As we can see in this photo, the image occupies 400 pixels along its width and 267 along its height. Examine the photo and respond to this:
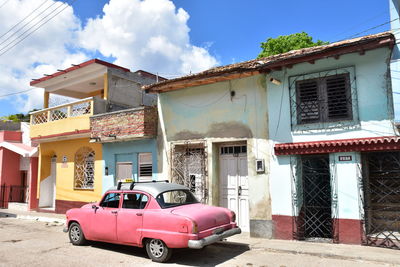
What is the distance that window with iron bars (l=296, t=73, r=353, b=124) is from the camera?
8406 mm

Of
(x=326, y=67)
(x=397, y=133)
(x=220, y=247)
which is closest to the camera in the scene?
(x=397, y=133)

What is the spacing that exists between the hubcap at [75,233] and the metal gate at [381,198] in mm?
7135

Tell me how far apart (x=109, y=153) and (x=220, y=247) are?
702 cm

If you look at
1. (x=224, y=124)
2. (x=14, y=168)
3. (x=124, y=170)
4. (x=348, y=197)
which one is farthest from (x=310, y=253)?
(x=14, y=168)

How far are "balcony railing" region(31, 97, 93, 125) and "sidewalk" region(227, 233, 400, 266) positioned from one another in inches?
334

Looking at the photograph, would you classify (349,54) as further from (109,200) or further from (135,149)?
(135,149)

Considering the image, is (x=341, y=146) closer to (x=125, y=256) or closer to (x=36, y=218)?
(x=125, y=256)

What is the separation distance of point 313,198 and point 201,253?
11.2 ft

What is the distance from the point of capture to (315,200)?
882 centimetres

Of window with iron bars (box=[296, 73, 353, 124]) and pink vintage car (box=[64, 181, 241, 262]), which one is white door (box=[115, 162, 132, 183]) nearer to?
pink vintage car (box=[64, 181, 241, 262])

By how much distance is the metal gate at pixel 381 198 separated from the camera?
25.1 ft

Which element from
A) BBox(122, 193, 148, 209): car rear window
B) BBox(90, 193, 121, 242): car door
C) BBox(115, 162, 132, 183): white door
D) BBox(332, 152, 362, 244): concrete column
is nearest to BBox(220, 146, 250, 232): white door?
BBox(332, 152, 362, 244): concrete column

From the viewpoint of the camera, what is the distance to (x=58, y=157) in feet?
51.1

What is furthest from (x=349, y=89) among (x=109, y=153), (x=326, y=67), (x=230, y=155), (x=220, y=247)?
(x=109, y=153)
